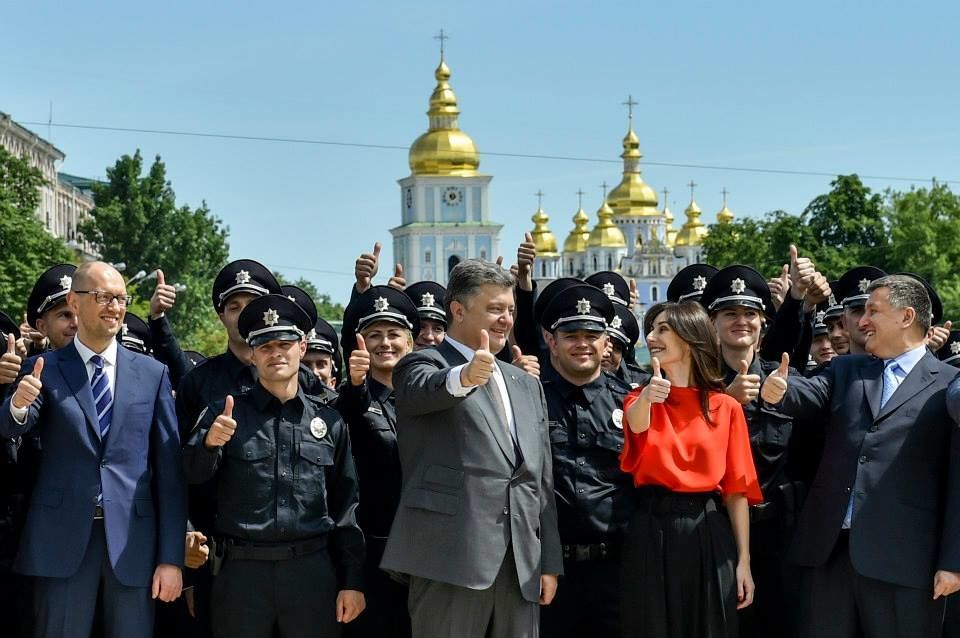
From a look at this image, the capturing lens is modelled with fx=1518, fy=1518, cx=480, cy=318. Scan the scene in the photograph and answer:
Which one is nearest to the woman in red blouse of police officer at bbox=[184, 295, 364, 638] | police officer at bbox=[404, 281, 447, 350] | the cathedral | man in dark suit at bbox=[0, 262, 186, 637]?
police officer at bbox=[184, 295, 364, 638]

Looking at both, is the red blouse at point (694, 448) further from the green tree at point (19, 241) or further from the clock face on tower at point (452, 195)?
the clock face on tower at point (452, 195)

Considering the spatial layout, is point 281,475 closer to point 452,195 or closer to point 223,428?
point 223,428

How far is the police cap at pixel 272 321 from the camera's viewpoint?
796cm

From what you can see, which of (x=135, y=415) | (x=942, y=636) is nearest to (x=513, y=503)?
(x=135, y=415)

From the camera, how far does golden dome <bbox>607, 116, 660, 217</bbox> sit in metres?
159

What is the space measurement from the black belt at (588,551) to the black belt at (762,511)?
2.96ft

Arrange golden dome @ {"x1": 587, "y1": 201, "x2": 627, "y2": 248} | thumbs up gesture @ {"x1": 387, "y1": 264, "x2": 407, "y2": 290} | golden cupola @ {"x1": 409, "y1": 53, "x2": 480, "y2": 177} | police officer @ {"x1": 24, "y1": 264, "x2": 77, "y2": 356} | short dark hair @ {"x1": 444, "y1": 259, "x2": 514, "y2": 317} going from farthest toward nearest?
golden dome @ {"x1": 587, "y1": 201, "x2": 627, "y2": 248}
golden cupola @ {"x1": 409, "y1": 53, "x2": 480, "y2": 177}
thumbs up gesture @ {"x1": 387, "y1": 264, "x2": 407, "y2": 290}
police officer @ {"x1": 24, "y1": 264, "x2": 77, "y2": 356}
short dark hair @ {"x1": 444, "y1": 259, "x2": 514, "y2": 317}

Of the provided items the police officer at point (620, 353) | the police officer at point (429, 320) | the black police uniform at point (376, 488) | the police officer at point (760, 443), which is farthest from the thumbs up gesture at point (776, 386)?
the police officer at point (429, 320)

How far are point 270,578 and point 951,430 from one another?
366 centimetres

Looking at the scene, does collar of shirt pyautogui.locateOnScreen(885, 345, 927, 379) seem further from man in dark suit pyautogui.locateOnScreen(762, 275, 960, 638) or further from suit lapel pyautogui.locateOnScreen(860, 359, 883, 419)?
suit lapel pyautogui.locateOnScreen(860, 359, 883, 419)

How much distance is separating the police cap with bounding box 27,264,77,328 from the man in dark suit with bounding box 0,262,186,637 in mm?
1364

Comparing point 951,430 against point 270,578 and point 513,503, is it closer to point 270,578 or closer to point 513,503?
point 513,503

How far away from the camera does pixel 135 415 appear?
26.0 feet

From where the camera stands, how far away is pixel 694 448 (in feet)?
26.1
